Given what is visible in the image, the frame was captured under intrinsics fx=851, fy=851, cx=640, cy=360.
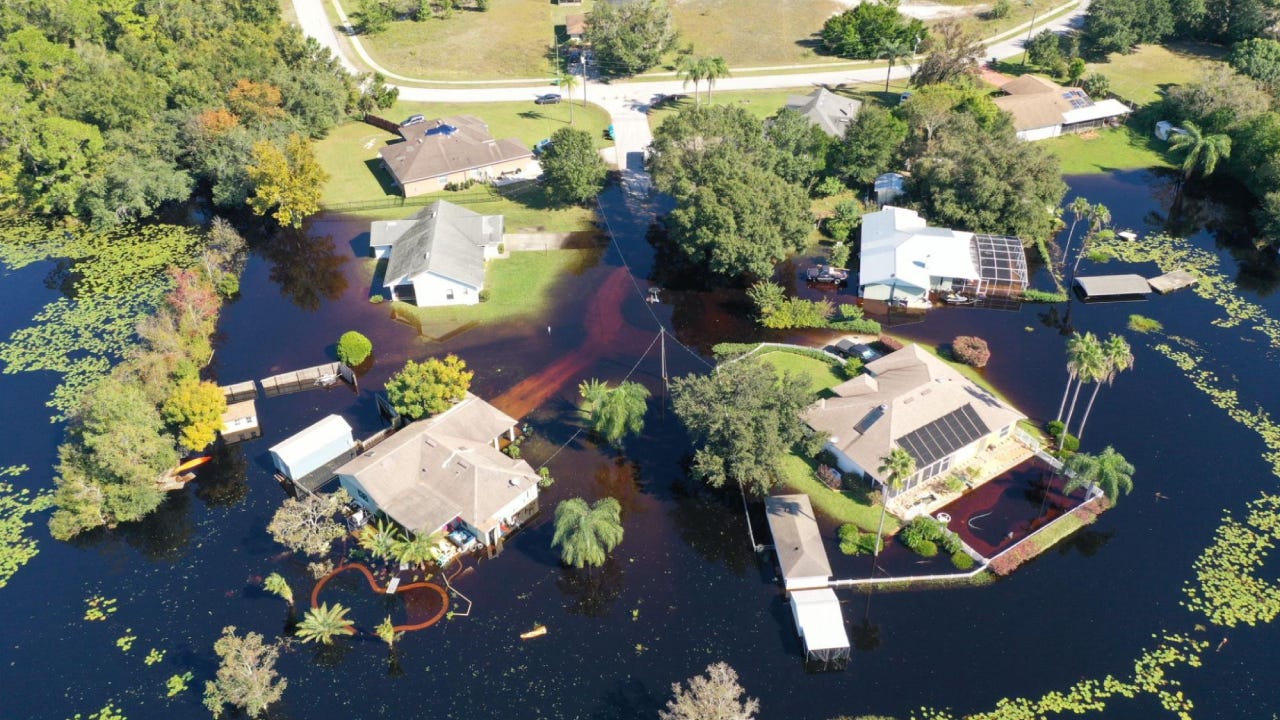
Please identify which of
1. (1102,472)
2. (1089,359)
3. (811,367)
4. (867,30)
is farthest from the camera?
(867,30)

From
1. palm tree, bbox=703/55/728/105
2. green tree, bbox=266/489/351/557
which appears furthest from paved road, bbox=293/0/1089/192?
green tree, bbox=266/489/351/557

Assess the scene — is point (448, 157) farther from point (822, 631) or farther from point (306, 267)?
point (822, 631)

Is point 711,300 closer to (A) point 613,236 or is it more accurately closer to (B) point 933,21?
(A) point 613,236

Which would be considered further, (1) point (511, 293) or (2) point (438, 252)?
(1) point (511, 293)

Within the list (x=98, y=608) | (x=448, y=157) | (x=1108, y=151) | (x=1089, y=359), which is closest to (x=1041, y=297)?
(x=1089, y=359)

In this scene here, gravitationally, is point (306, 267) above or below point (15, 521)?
above

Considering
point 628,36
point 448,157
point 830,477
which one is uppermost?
point 628,36

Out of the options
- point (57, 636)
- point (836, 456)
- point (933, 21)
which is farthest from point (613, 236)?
point (933, 21)

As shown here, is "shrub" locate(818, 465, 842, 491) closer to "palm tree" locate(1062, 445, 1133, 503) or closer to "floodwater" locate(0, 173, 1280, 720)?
"floodwater" locate(0, 173, 1280, 720)
